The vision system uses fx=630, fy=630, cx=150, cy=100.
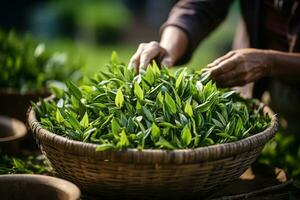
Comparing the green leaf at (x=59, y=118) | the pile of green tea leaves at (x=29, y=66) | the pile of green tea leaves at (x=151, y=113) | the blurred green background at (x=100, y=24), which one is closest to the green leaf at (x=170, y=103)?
the pile of green tea leaves at (x=151, y=113)

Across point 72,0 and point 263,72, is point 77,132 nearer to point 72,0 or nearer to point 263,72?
point 263,72

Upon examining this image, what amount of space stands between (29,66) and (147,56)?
2.95ft

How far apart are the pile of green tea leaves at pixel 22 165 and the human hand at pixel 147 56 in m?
0.55

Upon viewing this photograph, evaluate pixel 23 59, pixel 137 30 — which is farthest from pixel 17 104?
pixel 137 30

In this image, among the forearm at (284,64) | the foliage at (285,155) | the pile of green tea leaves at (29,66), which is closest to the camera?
the forearm at (284,64)

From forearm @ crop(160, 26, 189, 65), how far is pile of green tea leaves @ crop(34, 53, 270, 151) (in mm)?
514

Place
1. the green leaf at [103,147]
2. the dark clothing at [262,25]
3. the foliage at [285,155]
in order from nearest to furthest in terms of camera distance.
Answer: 1. the green leaf at [103,147]
2. the foliage at [285,155]
3. the dark clothing at [262,25]

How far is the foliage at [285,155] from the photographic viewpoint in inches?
112

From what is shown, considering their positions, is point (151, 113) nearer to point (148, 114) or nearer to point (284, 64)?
point (148, 114)

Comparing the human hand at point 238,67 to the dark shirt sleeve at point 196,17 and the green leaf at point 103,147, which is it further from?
the green leaf at point 103,147

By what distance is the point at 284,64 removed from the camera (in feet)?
8.50

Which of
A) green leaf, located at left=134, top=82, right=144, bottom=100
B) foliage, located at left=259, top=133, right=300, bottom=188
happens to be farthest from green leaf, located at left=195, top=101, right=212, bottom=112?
foliage, located at left=259, top=133, right=300, bottom=188

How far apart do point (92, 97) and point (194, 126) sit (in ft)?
1.40

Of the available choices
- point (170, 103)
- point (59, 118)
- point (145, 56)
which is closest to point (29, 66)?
point (145, 56)
